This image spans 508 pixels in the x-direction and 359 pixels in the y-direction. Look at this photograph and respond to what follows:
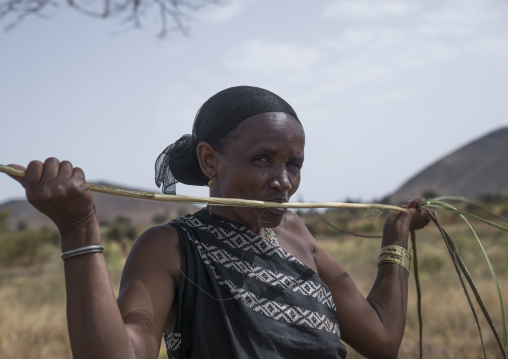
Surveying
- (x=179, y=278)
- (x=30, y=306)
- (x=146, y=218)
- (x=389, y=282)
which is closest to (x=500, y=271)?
(x=30, y=306)

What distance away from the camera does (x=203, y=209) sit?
2203mm

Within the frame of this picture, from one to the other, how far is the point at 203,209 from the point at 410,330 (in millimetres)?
6265

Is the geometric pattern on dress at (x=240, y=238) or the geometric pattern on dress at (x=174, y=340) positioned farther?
the geometric pattern on dress at (x=240, y=238)

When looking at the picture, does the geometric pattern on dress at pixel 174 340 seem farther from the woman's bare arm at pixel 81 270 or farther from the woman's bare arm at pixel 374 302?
the woman's bare arm at pixel 374 302

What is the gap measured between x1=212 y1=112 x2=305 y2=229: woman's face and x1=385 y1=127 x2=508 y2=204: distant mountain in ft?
222

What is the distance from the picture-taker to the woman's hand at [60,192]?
5.00 feet

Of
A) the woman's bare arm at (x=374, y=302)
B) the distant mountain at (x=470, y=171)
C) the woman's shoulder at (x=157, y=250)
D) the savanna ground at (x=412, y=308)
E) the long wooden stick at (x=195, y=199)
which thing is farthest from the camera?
the distant mountain at (x=470, y=171)

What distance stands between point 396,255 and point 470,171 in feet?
259

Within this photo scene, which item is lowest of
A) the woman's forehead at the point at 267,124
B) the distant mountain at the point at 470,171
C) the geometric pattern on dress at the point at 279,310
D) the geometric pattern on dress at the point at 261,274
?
the geometric pattern on dress at the point at 279,310

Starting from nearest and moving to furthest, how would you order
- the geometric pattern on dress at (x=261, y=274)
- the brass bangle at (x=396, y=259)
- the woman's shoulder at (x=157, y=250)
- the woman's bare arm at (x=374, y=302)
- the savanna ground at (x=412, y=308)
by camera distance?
the woman's shoulder at (x=157, y=250) → the geometric pattern on dress at (x=261, y=274) → the woman's bare arm at (x=374, y=302) → the brass bangle at (x=396, y=259) → the savanna ground at (x=412, y=308)

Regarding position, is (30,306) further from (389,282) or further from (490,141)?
(490,141)

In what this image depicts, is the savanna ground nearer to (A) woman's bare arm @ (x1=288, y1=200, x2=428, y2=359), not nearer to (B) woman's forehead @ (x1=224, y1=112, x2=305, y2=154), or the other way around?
(A) woman's bare arm @ (x1=288, y1=200, x2=428, y2=359)

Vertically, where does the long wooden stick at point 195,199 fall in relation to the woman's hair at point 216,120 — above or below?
below

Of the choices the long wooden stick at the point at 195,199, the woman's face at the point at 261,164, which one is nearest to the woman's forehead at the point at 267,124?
the woman's face at the point at 261,164
